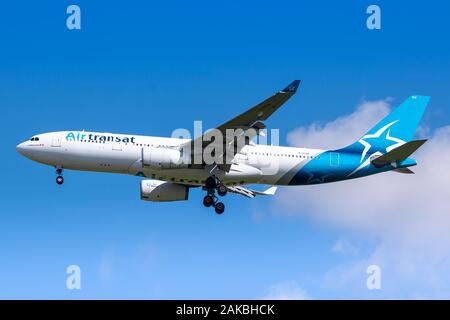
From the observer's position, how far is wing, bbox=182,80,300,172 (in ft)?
148

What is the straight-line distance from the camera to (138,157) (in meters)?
50.2

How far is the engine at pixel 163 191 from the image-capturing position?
55656 mm

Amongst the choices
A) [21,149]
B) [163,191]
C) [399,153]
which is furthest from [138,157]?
[399,153]

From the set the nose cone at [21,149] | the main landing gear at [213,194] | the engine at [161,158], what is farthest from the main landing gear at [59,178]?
the main landing gear at [213,194]

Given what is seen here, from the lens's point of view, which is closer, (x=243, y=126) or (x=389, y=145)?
(x=243, y=126)

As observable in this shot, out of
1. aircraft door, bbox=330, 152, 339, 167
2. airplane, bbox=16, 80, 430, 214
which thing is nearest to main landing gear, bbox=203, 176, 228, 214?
airplane, bbox=16, 80, 430, 214

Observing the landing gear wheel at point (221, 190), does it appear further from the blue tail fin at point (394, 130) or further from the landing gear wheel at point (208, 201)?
the blue tail fin at point (394, 130)

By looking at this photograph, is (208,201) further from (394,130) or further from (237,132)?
(394,130)

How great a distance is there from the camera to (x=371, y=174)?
53281mm

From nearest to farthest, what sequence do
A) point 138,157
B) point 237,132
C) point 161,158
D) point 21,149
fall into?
point 237,132 → point 161,158 → point 138,157 → point 21,149

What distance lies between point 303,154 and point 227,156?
5.01 meters

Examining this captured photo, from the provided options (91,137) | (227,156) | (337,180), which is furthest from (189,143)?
(337,180)

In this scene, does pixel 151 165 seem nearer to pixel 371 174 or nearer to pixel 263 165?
pixel 263 165

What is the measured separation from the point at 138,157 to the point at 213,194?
559 cm
